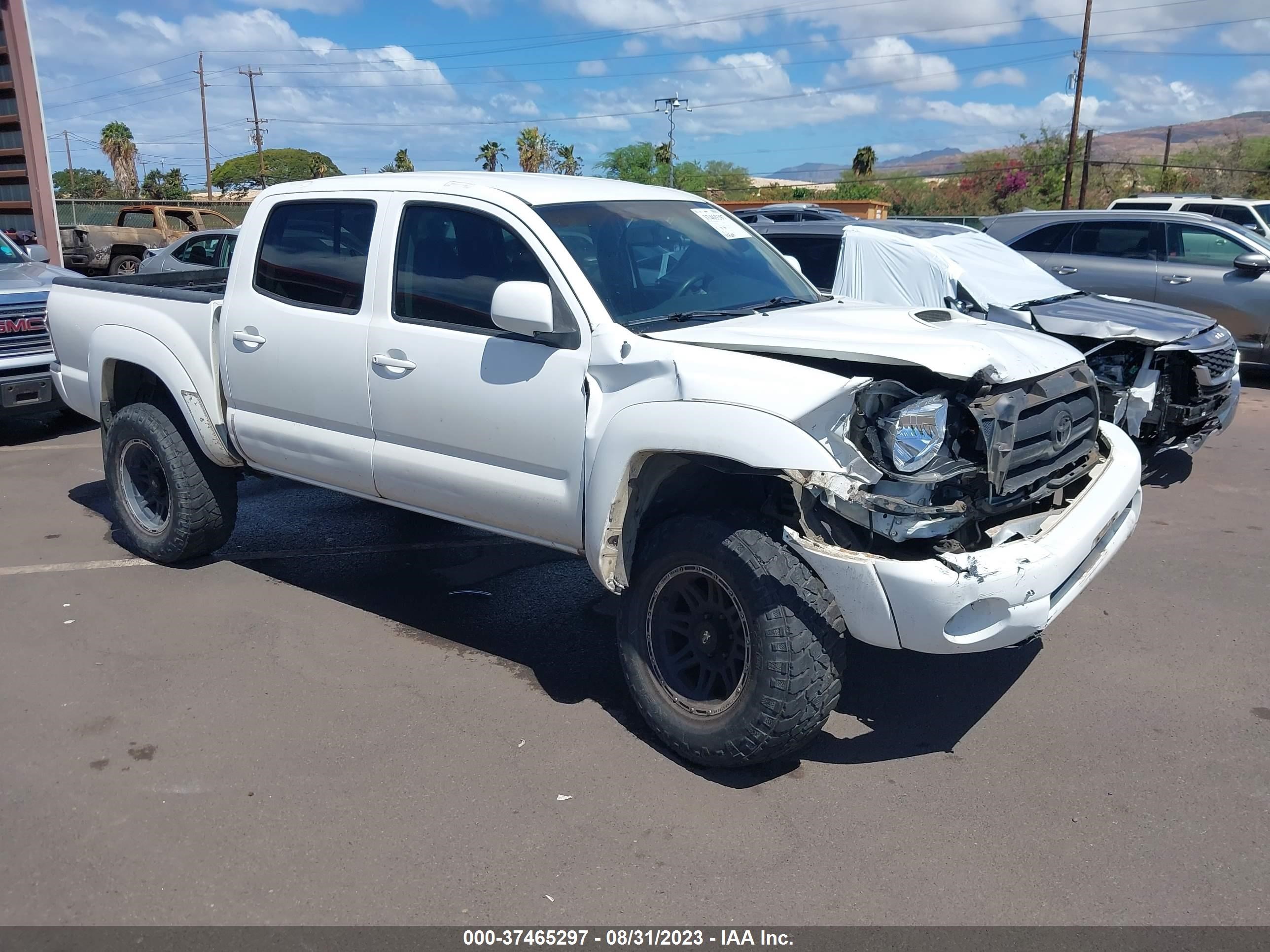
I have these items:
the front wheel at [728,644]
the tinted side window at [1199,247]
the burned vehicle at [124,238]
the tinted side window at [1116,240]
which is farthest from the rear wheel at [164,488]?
the burned vehicle at [124,238]

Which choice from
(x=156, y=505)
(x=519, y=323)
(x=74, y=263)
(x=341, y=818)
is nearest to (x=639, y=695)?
(x=341, y=818)

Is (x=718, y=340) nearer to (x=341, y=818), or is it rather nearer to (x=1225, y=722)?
(x=341, y=818)

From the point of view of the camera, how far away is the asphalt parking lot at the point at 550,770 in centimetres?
309

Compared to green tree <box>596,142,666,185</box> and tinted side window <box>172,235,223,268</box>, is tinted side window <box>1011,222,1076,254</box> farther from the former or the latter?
green tree <box>596,142,666,185</box>

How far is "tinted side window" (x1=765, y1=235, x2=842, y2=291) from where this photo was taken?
8336 millimetres

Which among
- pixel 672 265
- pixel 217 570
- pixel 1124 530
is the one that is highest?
pixel 672 265

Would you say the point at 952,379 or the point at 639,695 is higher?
the point at 952,379

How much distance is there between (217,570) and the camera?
589 centimetres

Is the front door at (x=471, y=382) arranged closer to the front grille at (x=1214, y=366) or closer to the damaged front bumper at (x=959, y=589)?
the damaged front bumper at (x=959, y=589)

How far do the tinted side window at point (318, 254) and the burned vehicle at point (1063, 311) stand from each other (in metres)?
4.36

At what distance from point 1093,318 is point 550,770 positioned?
528cm

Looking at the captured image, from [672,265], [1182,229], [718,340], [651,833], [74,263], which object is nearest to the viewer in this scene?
[651,833]

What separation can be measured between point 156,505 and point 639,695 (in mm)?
3546

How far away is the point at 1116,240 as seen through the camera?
36.1ft
